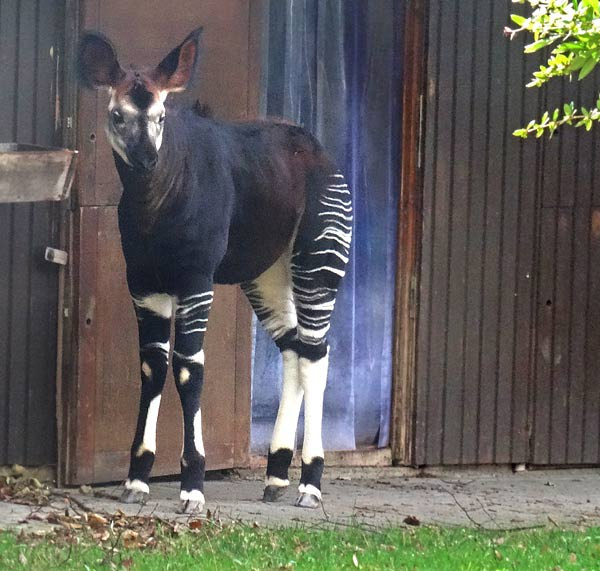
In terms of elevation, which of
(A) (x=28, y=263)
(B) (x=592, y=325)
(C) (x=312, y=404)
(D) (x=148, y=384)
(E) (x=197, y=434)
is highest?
(A) (x=28, y=263)

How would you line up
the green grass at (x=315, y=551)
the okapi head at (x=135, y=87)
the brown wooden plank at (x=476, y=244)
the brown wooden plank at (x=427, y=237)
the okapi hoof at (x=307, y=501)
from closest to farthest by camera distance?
the green grass at (x=315, y=551), the okapi head at (x=135, y=87), the okapi hoof at (x=307, y=501), the brown wooden plank at (x=427, y=237), the brown wooden plank at (x=476, y=244)

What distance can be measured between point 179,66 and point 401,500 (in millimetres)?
2595

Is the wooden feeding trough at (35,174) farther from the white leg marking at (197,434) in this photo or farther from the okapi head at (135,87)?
the white leg marking at (197,434)

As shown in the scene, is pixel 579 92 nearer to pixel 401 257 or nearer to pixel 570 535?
pixel 401 257

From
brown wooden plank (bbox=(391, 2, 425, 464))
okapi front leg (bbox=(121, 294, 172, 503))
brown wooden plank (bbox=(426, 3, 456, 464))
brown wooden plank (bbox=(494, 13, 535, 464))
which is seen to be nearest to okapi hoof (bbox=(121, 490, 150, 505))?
okapi front leg (bbox=(121, 294, 172, 503))

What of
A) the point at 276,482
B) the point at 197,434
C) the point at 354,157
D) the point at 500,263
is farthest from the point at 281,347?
the point at 500,263

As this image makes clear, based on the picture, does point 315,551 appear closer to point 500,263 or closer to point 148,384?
point 148,384

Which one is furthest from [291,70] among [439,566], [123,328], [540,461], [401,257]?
[439,566]

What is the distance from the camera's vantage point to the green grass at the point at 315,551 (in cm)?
536

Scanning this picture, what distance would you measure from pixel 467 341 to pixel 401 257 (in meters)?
0.64

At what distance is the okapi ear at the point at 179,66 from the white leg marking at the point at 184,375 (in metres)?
1.32

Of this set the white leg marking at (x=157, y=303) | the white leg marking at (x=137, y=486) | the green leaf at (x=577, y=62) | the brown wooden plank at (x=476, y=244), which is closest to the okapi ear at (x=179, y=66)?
the white leg marking at (x=157, y=303)

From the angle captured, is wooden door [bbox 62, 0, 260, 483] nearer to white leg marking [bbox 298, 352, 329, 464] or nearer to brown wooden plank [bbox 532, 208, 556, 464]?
white leg marking [bbox 298, 352, 329, 464]

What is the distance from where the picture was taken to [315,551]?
18.9 feet
